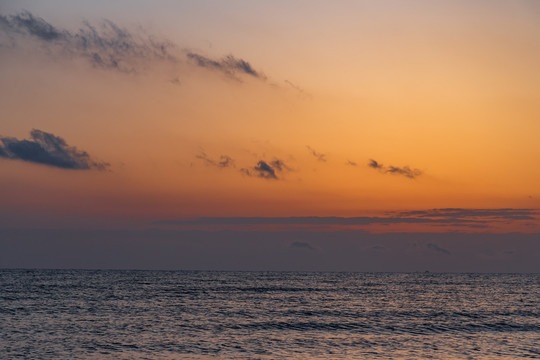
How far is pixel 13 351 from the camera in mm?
40812

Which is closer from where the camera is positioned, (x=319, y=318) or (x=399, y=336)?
(x=399, y=336)

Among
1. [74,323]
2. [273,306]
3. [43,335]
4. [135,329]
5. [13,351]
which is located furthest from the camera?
[273,306]

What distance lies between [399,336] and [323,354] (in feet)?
43.5

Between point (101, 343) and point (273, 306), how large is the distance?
39738mm

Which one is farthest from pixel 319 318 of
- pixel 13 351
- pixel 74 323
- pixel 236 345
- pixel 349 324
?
pixel 13 351

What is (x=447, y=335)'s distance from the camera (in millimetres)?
53875

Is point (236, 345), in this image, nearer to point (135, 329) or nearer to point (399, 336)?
point (135, 329)

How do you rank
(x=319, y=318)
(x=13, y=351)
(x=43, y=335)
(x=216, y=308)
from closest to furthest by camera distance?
(x=13, y=351) → (x=43, y=335) → (x=319, y=318) → (x=216, y=308)

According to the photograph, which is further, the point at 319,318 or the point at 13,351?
the point at 319,318

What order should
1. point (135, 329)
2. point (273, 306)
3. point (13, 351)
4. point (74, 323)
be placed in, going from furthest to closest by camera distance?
point (273, 306), point (74, 323), point (135, 329), point (13, 351)

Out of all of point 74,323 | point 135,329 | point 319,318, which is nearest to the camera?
point 135,329

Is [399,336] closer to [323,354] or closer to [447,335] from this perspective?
[447,335]

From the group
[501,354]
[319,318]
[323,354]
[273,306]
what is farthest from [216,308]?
[501,354]

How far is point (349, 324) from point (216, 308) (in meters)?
23.0
